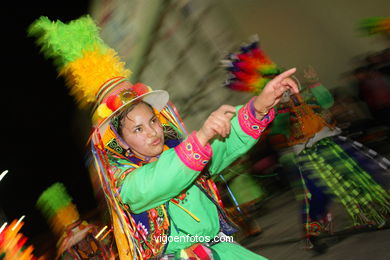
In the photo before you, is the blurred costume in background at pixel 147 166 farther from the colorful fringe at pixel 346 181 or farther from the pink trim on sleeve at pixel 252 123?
the colorful fringe at pixel 346 181

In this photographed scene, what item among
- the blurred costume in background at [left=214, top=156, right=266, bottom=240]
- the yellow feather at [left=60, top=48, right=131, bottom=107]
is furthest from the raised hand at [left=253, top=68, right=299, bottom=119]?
the blurred costume in background at [left=214, top=156, right=266, bottom=240]

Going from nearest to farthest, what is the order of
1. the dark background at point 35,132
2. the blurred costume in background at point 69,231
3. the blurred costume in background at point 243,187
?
the blurred costume in background at point 69,231 < the blurred costume in background at point 243,187 < the dark background at point 35,132

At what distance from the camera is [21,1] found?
685 centimetres

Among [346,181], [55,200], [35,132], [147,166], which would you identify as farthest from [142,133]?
[35,132]

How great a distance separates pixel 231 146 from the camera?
6.64 feet

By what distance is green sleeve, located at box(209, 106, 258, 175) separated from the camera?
77.2 inches

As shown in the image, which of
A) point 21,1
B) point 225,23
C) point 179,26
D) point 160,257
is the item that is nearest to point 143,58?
point 179,26

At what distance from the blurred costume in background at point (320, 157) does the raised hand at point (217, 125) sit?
108 inches

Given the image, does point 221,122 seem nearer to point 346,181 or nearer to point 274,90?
point 274,90

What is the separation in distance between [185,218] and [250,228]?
4.46 meters

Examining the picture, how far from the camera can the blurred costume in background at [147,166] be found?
1.58 meters

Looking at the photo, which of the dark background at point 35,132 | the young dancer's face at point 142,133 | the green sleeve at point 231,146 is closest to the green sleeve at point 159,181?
the young dancer's face at point 142,133

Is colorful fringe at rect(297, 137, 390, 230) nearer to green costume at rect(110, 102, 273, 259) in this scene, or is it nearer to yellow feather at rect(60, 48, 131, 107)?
green costume at rect(110, 102, 273, 259)

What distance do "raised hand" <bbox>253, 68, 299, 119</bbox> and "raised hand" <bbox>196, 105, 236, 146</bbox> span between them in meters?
0.38
